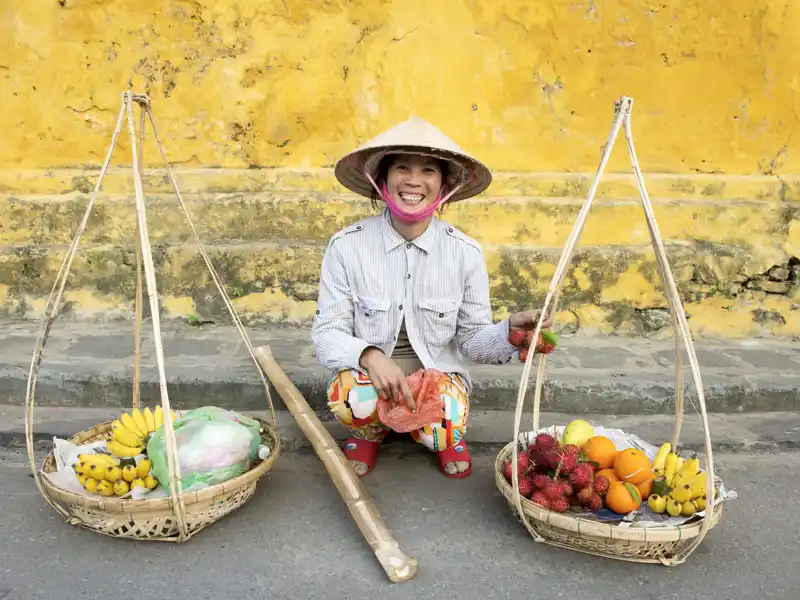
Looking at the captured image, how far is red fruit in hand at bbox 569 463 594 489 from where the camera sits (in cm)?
197

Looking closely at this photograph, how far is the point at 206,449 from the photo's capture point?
2.07m

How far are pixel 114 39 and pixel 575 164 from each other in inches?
111

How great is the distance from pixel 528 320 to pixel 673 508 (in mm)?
685

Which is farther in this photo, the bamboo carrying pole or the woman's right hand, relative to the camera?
the woman's right hand

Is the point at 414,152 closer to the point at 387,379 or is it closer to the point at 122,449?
the point at 387,379

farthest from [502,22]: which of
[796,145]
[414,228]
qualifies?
[414,228]

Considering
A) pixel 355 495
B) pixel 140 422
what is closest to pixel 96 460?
pixel 140 422

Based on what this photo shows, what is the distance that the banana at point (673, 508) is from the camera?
1.95 m

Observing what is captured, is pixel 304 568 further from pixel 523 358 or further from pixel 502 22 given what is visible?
pixel 502 22

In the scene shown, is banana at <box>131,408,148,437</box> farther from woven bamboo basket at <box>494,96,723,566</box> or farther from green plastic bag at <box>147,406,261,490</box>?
woven bamboo basket at <box>494,96,723,566</box>

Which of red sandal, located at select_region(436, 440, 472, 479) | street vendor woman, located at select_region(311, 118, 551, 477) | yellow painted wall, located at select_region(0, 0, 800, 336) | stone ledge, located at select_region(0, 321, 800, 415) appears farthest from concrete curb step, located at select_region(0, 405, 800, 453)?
yellow painted wall, located at select_region(0, 0, 800, 336)

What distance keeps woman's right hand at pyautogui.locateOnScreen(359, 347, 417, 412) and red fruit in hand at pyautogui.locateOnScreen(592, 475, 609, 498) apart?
60 cm

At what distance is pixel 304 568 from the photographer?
192 centimetres

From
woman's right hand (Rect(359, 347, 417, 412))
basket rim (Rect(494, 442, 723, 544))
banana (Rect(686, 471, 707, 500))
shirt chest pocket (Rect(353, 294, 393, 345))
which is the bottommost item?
basket rim (Rect(494, 442, 723, 544))
